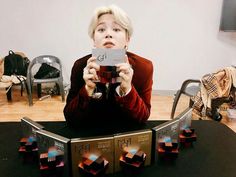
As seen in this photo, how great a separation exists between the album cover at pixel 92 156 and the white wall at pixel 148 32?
2.95m

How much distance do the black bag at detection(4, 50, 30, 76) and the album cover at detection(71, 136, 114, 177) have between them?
2.96 metres

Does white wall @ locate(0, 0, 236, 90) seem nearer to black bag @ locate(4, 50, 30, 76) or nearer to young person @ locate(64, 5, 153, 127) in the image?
black bag @ locate(4, 50, 30, 76)

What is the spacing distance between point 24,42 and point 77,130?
3097 millimetres

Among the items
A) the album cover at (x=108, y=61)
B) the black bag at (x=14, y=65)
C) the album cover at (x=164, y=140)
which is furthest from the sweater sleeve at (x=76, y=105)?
the black bag at (x=14, y=65)

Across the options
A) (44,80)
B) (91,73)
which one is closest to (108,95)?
(91,73)

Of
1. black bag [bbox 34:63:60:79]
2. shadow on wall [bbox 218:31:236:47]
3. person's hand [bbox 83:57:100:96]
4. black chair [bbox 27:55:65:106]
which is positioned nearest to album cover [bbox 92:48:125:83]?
person's hand [bbox 83:57:100:96]

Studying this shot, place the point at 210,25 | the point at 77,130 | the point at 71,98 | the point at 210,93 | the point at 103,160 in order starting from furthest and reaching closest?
the point at 210,25, the point at 210,93, the point at 71,98, the point at 77,130, the point at 103,160

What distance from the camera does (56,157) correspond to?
0.65 meters

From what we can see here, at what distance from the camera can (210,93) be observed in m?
2.30

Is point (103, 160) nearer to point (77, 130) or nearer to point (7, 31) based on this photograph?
point (77, 130)

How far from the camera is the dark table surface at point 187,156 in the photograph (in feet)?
2.19

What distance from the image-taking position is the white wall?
3.37m

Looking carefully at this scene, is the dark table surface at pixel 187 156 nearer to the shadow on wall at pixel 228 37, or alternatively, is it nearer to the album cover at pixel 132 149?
the album cover at pixel 132 149

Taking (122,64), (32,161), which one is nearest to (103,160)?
(32,161)
